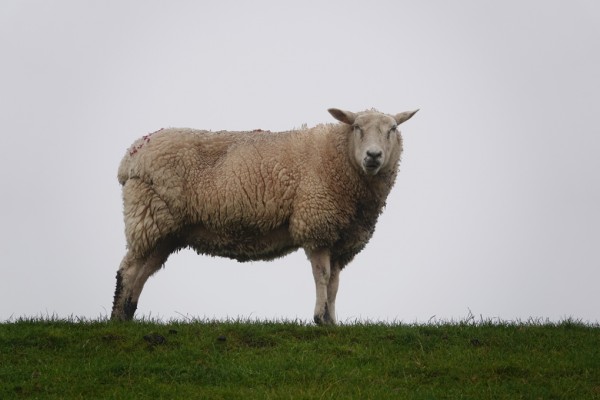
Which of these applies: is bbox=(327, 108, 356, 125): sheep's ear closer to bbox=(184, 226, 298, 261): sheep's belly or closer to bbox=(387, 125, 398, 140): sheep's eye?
bbox=(387, 125, 398, 140): sheep's eye

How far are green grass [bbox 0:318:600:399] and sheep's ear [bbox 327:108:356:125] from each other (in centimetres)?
404

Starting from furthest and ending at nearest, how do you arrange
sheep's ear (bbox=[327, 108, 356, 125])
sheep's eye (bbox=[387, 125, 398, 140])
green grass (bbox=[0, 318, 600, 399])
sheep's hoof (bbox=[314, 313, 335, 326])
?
sheep's ear (bbox=[327, 108, 356, 125])
sheep's eye (bbox=[387, 125, 398, 140])
sheep's hoof (bbox=[314, 313, 335, 326])
green grass (bbox=[0, 318, 600, 399])

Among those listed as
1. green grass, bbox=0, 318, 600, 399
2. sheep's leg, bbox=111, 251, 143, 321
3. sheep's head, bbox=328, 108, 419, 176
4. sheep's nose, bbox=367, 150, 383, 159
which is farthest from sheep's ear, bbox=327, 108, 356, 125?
green grass, bbox=0, 318, 600, 399

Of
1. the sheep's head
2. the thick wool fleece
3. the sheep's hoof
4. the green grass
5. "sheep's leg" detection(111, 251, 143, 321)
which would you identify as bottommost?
the green grass

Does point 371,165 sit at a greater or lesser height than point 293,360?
greater

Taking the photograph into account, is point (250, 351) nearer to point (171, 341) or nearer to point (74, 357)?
point (171, 341)

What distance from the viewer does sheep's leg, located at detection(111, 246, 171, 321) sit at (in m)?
13.4

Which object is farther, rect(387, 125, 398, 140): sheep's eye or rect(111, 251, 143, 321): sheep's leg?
rect(387, 125, 398, 140): sheep's eye

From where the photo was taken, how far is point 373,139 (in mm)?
13477

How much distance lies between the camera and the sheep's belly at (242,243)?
13.4 m

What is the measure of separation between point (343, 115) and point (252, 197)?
2.16 m

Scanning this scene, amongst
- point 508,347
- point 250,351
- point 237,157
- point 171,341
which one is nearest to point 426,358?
point 508,347

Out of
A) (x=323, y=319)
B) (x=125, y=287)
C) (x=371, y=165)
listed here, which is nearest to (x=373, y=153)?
(x=371, y=165)

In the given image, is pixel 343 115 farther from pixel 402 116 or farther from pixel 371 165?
pixel 371 165
